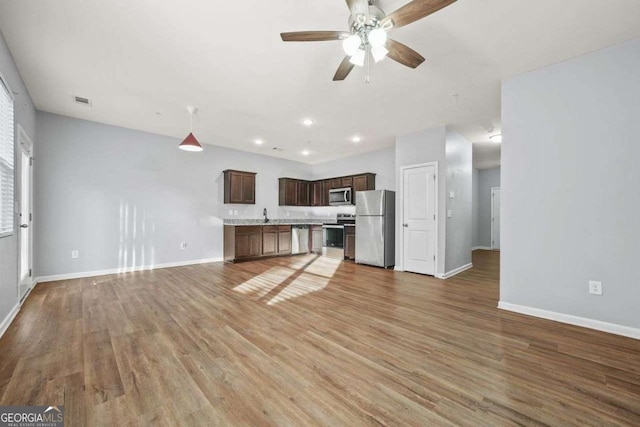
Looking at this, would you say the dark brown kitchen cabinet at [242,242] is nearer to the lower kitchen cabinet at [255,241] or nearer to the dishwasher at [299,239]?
the lower kitchen cabinet at [255,241]

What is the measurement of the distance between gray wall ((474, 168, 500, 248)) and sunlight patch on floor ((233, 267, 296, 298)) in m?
7.20

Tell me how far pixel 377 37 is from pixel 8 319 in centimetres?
429

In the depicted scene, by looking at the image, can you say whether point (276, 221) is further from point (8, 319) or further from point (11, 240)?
point (8, 319)

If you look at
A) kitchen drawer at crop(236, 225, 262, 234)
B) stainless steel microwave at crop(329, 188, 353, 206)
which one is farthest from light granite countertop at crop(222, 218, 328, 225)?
stainless steel microwave at crop(329, 188, 353, 206)

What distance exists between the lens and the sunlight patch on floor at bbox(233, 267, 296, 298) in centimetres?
383

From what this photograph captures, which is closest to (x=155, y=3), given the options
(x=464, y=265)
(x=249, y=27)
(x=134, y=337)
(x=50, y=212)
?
(x=249, y=27)

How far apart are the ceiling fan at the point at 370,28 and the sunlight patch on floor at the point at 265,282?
9.96ft

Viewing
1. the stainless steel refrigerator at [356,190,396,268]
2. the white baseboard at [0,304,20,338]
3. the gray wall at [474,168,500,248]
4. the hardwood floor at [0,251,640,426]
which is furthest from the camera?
the gray wall at [474,168,500,248]

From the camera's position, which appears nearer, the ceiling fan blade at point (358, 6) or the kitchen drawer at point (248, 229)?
the ceiling fan blade at point (358, 6)

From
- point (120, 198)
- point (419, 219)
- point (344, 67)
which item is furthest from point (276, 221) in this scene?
point (344, 67)

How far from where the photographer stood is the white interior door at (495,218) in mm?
8695

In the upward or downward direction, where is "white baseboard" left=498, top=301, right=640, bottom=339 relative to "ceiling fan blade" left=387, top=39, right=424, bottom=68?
downward

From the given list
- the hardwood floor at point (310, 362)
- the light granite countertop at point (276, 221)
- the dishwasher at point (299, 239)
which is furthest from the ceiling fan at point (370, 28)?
the dishwasher at point (299, 239)

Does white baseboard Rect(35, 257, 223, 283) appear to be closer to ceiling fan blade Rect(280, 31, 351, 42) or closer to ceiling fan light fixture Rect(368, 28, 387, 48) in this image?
ceiling fan blade Rect(280, 31, 351, 42)
